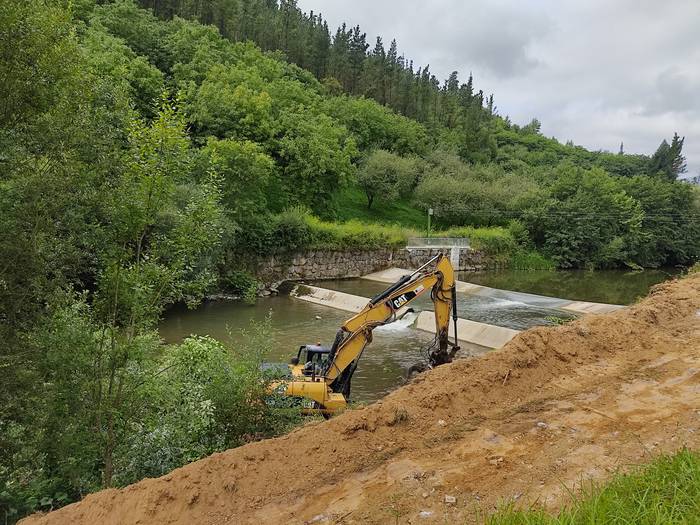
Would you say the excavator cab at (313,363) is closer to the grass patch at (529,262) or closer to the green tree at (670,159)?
the grass patch at (529,262)

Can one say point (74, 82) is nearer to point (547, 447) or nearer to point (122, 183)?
point (122, 183)

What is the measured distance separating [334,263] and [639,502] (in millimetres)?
32399

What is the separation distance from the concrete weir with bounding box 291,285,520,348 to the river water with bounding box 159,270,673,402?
55cm

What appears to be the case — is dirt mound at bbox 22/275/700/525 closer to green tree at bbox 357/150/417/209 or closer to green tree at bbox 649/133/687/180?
green tree at bbox 357/150/417/209

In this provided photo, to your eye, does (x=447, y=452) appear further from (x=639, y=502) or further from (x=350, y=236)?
(x=350, y=236)

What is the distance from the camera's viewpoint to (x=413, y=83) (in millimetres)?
89938

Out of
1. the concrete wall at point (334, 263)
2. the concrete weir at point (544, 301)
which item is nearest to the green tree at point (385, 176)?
the concrete wall at point (334, 263)

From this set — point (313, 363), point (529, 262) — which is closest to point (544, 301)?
point (313, 363)

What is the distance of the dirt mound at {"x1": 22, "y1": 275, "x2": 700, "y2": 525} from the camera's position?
4.44 m

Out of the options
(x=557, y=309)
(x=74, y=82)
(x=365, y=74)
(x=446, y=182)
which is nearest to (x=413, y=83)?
(x=365, y=74)

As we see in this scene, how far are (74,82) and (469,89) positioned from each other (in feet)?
323

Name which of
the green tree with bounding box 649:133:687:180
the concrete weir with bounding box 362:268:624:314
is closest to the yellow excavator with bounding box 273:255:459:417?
the concrete weir with bounding box 362:268:624:314

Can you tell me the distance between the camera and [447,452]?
5.20 meters

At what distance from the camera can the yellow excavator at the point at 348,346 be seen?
9625 mm
